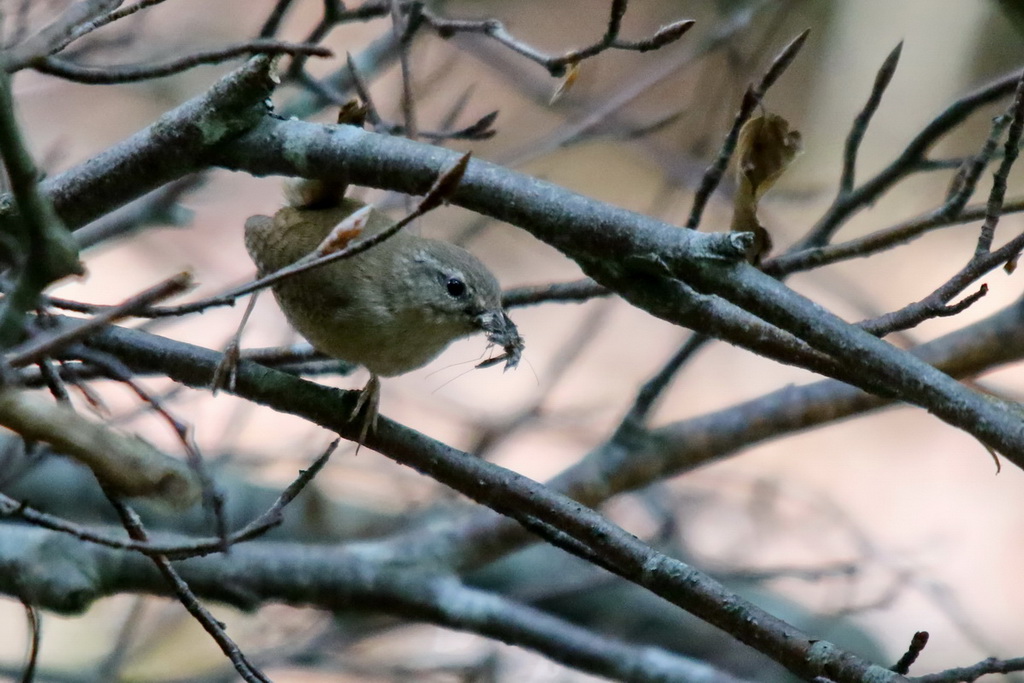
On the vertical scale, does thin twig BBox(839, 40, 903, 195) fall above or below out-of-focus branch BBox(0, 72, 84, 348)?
above

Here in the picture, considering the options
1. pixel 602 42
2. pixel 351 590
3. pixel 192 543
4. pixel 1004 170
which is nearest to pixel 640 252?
pixel 602 42

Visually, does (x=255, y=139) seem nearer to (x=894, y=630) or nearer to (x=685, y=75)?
(x=894, y=630)

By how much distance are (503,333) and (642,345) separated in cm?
428

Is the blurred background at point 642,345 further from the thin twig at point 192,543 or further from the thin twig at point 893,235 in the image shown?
the thin twig at point 192,543

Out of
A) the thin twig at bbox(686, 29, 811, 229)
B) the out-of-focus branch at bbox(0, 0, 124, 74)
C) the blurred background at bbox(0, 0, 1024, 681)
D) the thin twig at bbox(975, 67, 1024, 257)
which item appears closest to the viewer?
the out-of-focus branch at bbox(0, 0, 124, 74)

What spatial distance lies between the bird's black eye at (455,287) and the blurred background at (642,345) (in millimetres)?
1588

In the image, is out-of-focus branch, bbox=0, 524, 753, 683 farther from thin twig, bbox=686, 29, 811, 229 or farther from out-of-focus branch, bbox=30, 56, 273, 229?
thin twig, bbox=686, 29, 811, 229

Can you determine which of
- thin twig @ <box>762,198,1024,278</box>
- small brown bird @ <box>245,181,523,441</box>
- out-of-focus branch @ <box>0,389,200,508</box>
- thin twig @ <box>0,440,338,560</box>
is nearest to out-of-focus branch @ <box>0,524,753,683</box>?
A: small brown bird @ <box>245,181,523,441</box>

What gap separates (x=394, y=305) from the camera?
5.90 feet

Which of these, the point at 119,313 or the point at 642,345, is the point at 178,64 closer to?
the point at 119,313

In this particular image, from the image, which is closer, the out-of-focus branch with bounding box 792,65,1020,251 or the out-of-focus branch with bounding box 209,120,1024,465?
the out-of-focus branch with bounding box 209,120,1024,465

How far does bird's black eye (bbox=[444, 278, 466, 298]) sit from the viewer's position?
177 cm

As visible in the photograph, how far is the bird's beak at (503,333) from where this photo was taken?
170 centimetres

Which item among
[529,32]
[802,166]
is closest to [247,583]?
[529,32]
